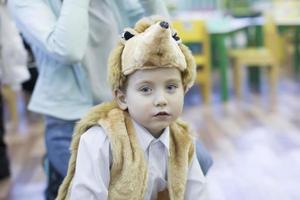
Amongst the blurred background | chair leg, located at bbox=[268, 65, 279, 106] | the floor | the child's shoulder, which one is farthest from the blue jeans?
chair leg, located at bbox=[268, 65, 279, 106]

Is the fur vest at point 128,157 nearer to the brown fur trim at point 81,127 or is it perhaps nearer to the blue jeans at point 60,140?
the brown fur trim at point 81,127

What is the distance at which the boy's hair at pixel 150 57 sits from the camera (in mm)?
1152

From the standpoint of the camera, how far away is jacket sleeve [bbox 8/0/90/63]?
55.4 inches

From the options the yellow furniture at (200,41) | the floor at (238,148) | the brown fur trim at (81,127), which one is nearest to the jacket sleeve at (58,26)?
the brown fur trim at (81,127)

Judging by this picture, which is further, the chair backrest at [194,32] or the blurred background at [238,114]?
the chair backrest at [194,32]

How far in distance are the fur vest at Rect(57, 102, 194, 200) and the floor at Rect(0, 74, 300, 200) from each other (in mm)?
1243

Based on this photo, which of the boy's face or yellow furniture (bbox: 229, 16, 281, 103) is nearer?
the boy's face

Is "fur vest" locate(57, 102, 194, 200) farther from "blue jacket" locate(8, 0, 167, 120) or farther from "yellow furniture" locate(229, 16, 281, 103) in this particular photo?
"yellow furniture" locate(229, 16, 281, 103)

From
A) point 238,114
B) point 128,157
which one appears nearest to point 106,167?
point 128,157

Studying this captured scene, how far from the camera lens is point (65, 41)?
1410mm

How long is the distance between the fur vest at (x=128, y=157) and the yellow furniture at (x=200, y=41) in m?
2.94

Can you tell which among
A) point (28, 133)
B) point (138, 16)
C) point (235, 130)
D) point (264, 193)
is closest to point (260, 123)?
point (235, 130)

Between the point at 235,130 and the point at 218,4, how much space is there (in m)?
3.31

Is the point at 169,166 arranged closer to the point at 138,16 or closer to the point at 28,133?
the point at 138,16
